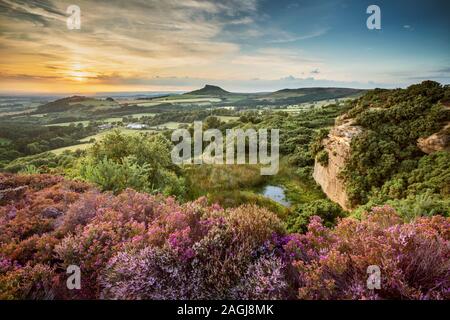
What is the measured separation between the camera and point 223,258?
2865 millimetres

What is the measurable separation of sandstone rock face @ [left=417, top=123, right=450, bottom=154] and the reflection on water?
19.8 feet

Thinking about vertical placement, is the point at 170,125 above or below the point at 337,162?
above

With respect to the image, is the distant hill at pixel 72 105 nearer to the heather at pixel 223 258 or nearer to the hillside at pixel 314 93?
the heather at pixel 223 258

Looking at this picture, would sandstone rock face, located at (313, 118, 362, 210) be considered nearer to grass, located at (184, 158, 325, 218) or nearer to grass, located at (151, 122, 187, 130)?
grass, located at (184, 158, 325, 218)

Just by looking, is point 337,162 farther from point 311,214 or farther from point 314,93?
point 314,93

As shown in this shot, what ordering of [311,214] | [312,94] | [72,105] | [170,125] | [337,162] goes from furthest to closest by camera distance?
1. [312,94]
2. [170,125]
3. [72,105]
4. [337,162]
5. [311,214]

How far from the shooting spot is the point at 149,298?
2.57 meters

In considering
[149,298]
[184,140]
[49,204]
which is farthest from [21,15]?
[184,140]

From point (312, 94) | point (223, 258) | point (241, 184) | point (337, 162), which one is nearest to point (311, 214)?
point (337, 162)

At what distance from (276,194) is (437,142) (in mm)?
7120

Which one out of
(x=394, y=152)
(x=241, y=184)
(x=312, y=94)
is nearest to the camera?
(x=394, y=152)

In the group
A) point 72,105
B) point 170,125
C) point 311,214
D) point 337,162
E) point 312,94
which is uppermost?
point 312,94

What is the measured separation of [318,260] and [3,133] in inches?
563

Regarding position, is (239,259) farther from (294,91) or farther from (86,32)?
(294,91)
